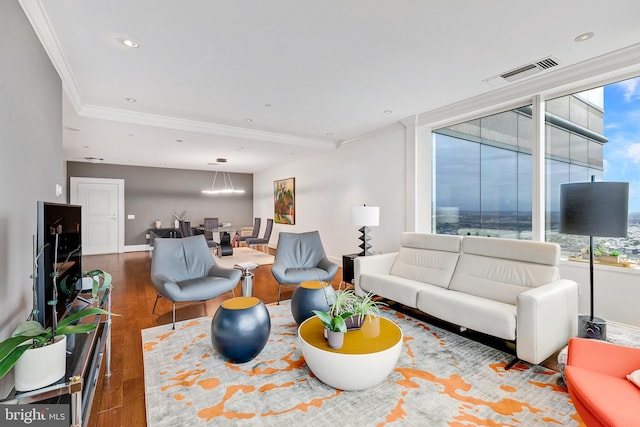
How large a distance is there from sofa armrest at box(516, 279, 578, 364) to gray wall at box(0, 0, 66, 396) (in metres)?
3.29

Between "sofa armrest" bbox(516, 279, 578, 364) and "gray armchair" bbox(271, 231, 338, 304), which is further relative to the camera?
"gray armchair" bbox(271, 231, 338, 304)

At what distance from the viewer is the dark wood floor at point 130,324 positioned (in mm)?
1861

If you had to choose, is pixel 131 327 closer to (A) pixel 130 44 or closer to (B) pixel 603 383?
(A) pixel 130 44

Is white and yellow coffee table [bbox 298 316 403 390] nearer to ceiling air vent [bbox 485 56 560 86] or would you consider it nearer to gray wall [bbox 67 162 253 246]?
ceiling air vent [bbox 485 56 560 86]

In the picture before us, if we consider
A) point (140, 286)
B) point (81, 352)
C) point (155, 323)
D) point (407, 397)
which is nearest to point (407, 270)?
point (407, 397)

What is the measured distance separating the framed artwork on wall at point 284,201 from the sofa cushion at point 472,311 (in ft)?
17.5

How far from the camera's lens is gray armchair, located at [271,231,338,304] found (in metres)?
3.80

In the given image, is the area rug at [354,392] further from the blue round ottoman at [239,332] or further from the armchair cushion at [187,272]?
the armchair cushion at [187,272]

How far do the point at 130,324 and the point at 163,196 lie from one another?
6306mm

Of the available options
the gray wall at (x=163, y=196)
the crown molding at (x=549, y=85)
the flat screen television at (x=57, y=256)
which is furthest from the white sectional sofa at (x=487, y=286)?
the gray wall at (x=163, y=196)

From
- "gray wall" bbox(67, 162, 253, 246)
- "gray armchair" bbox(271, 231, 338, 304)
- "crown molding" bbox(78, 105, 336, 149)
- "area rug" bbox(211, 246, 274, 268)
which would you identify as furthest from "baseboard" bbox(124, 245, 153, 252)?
"gray armchair" bbox(271, 231, 338, 304)

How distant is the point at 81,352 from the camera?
148 cm

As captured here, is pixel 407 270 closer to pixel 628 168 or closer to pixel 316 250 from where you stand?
pixel 316 250

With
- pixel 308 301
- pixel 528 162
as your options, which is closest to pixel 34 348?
pixel 308 301
